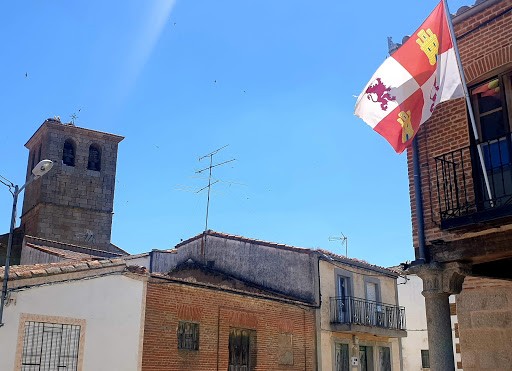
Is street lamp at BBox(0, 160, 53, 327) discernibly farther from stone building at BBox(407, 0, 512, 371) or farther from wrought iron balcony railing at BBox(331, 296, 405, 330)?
wrought iron balcony railing at BBox(331, 296, 405, 330)

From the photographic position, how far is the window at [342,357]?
2338 centimetres

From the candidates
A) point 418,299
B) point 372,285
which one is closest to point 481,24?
point 372,285

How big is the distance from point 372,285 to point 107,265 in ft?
45.6

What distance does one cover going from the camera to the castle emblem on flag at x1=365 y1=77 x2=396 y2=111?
902 centimetres

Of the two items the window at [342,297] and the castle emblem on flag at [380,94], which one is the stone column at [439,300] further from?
the window at [342,297]

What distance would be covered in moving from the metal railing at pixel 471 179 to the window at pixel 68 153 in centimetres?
3194

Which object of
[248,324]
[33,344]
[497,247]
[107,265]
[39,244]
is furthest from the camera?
[39,244]

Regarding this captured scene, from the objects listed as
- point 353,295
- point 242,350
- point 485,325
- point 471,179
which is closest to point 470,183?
point 471,179

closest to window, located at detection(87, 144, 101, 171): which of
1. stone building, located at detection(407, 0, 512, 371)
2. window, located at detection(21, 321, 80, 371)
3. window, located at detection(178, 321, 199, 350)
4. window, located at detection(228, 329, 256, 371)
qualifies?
window, located at detection(228, 329, 256, 371)

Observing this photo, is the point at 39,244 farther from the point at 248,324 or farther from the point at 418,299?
the point at 418,299

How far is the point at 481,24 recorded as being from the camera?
9.13 meters

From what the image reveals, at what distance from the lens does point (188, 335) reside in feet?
59.4

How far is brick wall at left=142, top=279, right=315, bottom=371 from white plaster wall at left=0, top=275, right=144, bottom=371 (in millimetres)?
519

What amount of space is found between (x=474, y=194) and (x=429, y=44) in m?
2.21
